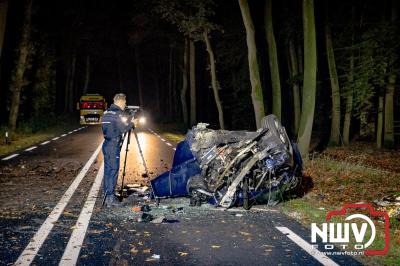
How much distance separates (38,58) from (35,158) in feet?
74.2

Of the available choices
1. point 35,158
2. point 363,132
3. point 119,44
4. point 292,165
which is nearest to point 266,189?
point 292,165

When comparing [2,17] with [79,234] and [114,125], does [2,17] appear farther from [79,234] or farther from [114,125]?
[79,234]

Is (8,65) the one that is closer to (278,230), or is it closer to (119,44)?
(278,230)

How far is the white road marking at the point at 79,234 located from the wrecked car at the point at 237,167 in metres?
1.36

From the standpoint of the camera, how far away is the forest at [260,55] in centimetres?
1894

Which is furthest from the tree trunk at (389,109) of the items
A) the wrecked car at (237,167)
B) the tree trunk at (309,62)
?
the wrecked car at (237,167)

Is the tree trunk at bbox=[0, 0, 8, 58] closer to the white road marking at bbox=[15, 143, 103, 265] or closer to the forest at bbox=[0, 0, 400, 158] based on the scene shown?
the forest at bbox=[0, 0, 400, 158]

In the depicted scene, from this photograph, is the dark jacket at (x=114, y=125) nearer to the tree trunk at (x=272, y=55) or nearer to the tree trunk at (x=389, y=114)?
the tree trunk at (x=272, y=55)

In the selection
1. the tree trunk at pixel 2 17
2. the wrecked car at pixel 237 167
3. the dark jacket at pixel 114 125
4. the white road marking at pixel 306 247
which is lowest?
the white road marking at pixel 306 247

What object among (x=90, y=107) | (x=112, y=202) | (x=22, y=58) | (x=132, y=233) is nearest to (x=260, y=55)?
(x=22, y=58)

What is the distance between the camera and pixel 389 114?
21.3 meters

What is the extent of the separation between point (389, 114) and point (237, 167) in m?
15.6

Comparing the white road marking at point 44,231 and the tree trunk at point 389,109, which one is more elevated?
→ the tree trunk at point 389,109

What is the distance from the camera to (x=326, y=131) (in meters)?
34.6
